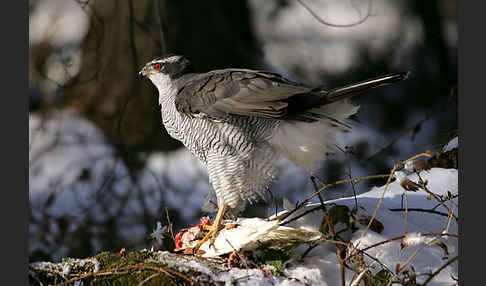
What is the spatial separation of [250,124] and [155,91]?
212cm

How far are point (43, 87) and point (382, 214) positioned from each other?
272 centimetres

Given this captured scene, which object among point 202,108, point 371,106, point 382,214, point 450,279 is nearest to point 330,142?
point 382,214

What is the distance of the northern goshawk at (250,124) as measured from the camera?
1506mm

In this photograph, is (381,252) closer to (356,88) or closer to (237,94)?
(356,88)

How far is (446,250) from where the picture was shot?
1225mm

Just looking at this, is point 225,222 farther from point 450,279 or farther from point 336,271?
point 450,279

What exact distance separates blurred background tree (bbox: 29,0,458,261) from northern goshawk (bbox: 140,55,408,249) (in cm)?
133

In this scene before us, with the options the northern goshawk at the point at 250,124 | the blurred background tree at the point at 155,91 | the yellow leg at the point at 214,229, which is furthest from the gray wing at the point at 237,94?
the blurred background tree at the point at 155,91

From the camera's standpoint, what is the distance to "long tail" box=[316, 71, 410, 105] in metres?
1.29

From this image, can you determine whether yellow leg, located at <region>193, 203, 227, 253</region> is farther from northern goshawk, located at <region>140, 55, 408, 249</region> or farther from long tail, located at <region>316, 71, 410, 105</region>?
long tail, located at <region>316, 71, 410, 105</region>

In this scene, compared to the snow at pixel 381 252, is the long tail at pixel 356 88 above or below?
above

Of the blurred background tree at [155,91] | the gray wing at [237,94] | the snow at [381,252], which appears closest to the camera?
the snow at [381,252]

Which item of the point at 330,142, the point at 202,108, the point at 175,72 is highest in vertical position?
the point at 175,72

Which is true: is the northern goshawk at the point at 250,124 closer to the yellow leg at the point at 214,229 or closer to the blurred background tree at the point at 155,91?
the yellow leg at the point at 214,229
